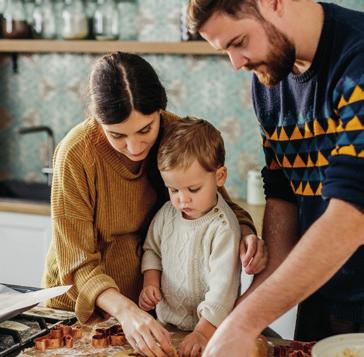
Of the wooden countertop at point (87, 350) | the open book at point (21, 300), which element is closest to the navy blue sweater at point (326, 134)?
the wooden countertop at point (87, 350)

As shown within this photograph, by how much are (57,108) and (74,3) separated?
55cm

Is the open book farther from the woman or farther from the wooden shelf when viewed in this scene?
the wooden shelf

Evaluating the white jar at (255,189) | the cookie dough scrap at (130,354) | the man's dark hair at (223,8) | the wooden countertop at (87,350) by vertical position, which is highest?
the man's dark hair at (223,8)

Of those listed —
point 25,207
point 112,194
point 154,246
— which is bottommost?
point 25,207

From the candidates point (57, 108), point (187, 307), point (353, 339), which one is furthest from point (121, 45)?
point (353, 339)

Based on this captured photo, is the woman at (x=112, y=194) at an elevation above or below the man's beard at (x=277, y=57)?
below

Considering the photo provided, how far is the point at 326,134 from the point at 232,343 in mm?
534

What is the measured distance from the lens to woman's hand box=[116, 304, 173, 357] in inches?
61.1

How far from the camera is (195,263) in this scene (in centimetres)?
176

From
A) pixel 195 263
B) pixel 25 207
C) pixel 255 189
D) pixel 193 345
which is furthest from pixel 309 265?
pixel 25 207

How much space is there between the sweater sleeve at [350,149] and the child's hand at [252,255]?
1.24 feet

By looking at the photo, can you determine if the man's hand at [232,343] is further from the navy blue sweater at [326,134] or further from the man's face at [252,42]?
the man's face at [252,42]

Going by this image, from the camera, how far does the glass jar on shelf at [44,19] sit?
3.63 metres

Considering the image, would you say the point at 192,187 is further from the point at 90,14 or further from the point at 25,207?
the point at 90,14
